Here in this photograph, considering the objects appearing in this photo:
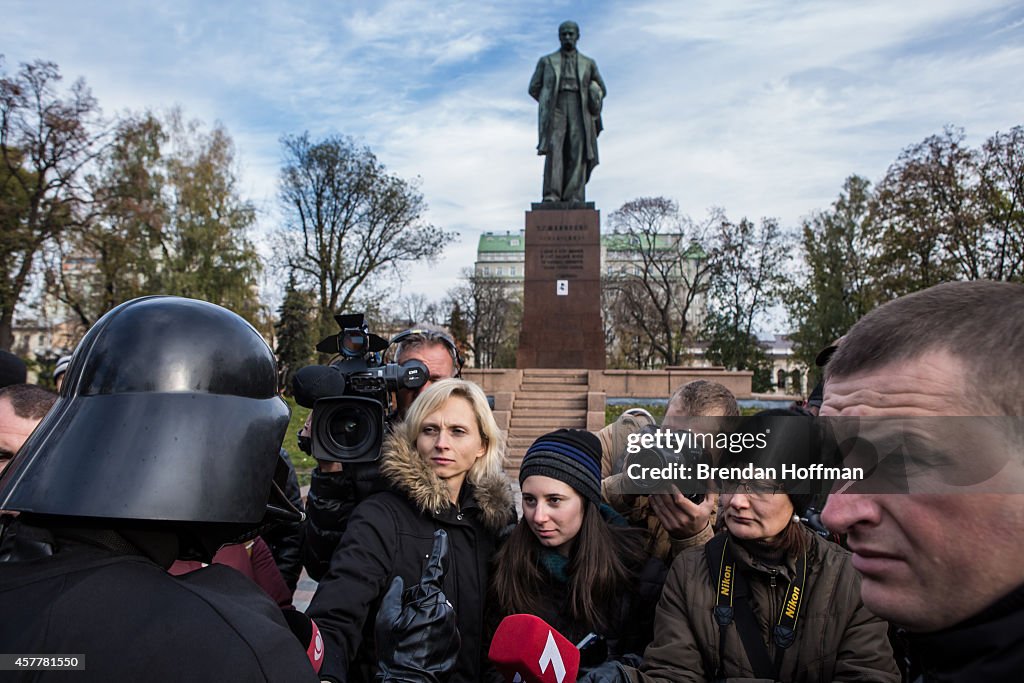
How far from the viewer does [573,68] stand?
16.6 meters

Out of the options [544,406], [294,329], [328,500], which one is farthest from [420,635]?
[294,329]

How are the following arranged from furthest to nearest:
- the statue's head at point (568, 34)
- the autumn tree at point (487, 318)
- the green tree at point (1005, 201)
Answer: the autumn tree at point (487, 318), the green tree at point (1005, 201), the statue's head at point (568, 34)

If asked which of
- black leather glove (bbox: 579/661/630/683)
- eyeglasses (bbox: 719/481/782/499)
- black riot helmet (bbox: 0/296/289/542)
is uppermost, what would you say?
black riot helmet (bbox: 0/296/289/542)

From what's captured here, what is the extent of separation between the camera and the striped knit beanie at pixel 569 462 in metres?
2.68

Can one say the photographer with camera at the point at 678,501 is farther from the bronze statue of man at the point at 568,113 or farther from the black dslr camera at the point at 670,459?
the bronze statue of man at the point at 568,113

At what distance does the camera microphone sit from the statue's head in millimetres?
15909

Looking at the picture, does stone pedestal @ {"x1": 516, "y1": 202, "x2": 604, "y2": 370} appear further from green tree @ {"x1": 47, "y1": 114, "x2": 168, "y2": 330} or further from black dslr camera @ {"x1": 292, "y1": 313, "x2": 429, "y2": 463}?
green tree @ {"x1": 47, "y1": 114, "x2": 168, "y2": 330}

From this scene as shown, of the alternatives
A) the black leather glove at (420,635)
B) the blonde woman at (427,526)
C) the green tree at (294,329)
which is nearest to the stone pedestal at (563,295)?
the blonde woman at (427,526)

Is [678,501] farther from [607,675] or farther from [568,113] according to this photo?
[568,113]

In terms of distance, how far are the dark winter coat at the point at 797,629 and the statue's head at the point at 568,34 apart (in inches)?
628

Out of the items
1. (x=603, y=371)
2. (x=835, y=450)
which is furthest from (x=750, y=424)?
(x=603, y=371)

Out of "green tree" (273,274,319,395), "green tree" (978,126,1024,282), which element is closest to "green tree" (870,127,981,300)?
"green tree" (978,126,1024,282)

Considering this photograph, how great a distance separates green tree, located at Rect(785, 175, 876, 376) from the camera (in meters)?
34.0

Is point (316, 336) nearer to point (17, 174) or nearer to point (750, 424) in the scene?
point (17, 174)
